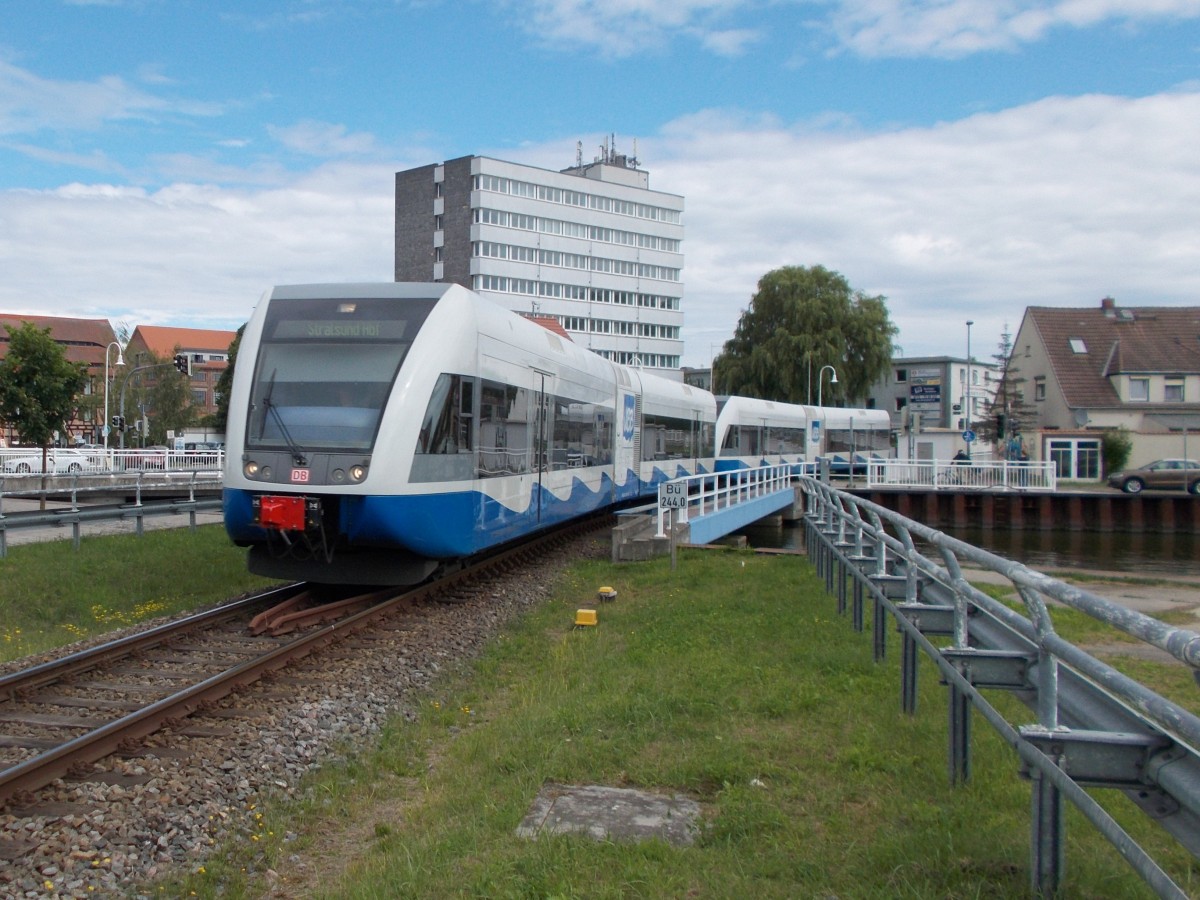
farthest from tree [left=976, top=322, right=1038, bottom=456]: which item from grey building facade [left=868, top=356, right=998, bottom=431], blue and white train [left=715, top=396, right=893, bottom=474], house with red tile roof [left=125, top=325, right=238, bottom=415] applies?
house with red tile roof [left=125, top=325, right=238, bottom=415]

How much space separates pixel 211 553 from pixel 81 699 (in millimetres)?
9015

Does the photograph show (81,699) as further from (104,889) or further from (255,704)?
(104,889)

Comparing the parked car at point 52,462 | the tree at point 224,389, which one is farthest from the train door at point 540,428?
the tree at point 224,389

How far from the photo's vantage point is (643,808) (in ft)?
16.7

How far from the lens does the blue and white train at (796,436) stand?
3456 cm

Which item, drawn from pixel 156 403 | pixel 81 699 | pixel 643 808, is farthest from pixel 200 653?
pixel 156 403

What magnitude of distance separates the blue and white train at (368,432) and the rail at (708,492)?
4.01 meters

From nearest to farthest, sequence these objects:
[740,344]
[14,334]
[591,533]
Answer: [591,533] < [14,334] < [740,344]

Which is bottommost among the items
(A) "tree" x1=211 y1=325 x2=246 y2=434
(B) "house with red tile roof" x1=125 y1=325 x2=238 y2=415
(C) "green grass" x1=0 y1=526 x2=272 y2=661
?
(C) "green grass" x1=0 y1=526 x2=272 y2=661

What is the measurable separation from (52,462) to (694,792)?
118 ft

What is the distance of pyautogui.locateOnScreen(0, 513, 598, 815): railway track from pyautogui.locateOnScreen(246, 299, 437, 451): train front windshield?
1.76 meters

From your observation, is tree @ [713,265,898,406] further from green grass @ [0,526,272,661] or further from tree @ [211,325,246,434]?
green grass @ [0,526,272,661]

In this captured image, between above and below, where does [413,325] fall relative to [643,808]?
above

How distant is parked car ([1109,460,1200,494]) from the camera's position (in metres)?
41.4
